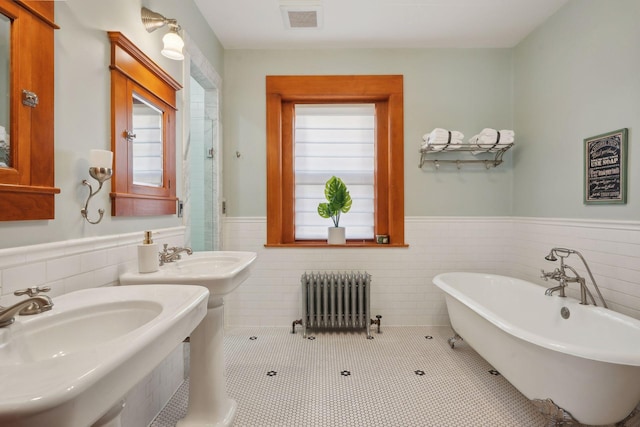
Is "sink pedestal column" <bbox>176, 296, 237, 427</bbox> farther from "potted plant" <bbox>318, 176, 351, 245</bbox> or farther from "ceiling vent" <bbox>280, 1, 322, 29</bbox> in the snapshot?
"ceiling vent" <bbox>280, 1, 322, 29</bbox>

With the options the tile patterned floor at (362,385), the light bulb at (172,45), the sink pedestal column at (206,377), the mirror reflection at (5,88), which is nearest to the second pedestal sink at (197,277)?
the sink pedestal column at (206,377)

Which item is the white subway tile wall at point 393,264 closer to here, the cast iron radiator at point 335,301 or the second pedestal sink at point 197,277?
the cast iron radiator at point 335,301

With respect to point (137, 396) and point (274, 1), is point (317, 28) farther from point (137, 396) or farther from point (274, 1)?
point (137, 396)

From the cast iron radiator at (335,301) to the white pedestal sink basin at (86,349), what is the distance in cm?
178

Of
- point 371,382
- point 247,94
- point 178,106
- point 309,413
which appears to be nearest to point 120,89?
point 178,106

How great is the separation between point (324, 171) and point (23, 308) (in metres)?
2.56

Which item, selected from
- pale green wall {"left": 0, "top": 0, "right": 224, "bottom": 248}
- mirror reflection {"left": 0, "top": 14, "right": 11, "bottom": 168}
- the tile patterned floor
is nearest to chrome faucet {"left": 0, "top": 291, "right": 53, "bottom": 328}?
pale green wall {"left": 0, "top": 0, "right": 224, "bottom": 248}

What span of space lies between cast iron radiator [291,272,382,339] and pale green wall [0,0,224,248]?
5.14 feet

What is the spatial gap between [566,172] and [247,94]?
8.81 feet

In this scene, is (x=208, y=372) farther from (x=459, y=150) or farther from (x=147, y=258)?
(x=459, y=150)

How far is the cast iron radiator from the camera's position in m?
2.75

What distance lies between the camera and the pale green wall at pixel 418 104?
9.79ft

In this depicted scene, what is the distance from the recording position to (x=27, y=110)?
1014 mm

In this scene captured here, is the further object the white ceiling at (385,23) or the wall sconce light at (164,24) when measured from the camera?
the white ceiling at (385,23)
